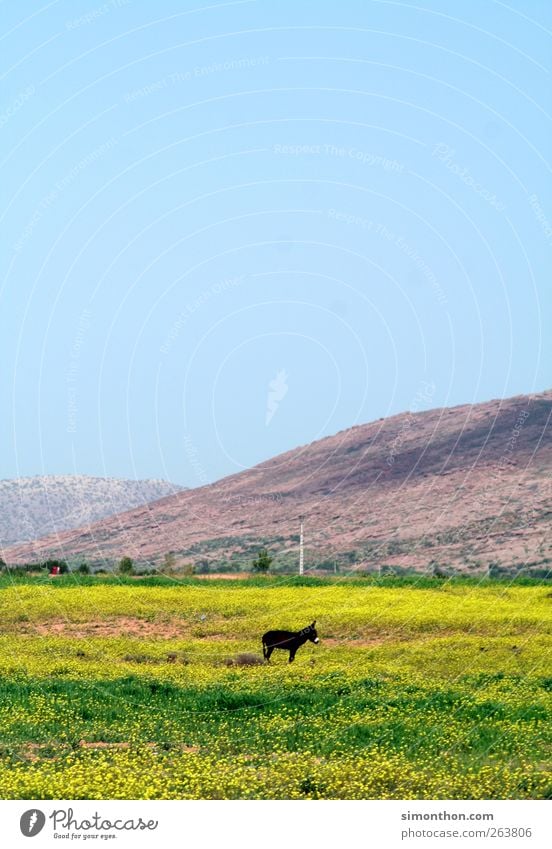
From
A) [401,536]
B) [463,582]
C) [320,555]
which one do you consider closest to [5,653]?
[463,582]

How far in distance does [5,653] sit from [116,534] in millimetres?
71669

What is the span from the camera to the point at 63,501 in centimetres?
12850

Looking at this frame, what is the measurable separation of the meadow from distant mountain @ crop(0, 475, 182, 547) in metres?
85.6

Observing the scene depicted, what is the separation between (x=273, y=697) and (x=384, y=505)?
6835 centimetres

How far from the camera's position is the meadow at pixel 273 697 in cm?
1421

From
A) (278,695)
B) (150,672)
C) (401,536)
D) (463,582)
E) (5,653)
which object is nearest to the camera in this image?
(278,695)

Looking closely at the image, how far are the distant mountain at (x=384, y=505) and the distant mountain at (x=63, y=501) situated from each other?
14.7 metres

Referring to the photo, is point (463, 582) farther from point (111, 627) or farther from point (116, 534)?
point (116, 534)

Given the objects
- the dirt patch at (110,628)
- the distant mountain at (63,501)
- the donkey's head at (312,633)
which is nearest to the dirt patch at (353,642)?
the dirt patch at (110,628)

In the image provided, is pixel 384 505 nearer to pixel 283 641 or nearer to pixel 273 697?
pixel 283 641

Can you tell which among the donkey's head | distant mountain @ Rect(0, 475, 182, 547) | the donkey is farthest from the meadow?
distant mountain @ Rect(0, 475, 182, 547)

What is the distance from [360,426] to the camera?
384 feet

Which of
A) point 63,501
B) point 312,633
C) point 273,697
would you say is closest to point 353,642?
point 312,633

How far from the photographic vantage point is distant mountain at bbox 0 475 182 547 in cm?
12506
